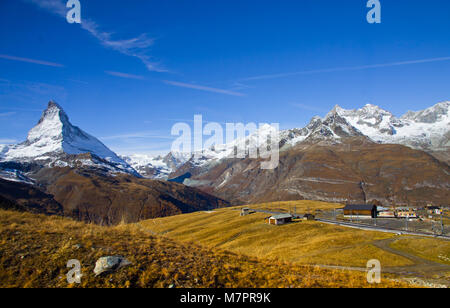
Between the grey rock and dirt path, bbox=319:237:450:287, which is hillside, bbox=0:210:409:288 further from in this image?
dirt path, bbox=319:237:450:287

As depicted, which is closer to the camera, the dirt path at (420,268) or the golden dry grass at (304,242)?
the dirt path at (420,268)

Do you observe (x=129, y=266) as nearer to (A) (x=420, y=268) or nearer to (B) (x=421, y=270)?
(B) (x=421, y=270)

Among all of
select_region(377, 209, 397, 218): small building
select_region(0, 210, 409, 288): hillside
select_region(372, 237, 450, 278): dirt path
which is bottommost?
select_region(377, 209, 397, 218): small building

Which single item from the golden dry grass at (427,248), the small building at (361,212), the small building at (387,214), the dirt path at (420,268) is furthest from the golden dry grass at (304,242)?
the small building at (387,214)

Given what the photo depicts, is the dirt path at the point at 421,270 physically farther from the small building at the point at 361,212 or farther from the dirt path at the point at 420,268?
the small building at the point at 361,212

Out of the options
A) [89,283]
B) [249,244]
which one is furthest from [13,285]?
[249,244]

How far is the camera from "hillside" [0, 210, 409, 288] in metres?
13.4

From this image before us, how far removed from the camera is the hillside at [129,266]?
13352 mm

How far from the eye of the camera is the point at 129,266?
48.4 feet

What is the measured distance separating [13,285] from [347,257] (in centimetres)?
5321

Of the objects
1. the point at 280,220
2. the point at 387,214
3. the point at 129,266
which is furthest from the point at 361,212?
the point at 129,266

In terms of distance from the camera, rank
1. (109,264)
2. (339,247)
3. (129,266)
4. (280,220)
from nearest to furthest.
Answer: (109,264), (129,266), (339,247), (280,220)

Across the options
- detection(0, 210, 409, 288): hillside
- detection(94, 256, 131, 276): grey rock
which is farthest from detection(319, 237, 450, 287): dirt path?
detection(94, 256, 131, 276): grey rock
